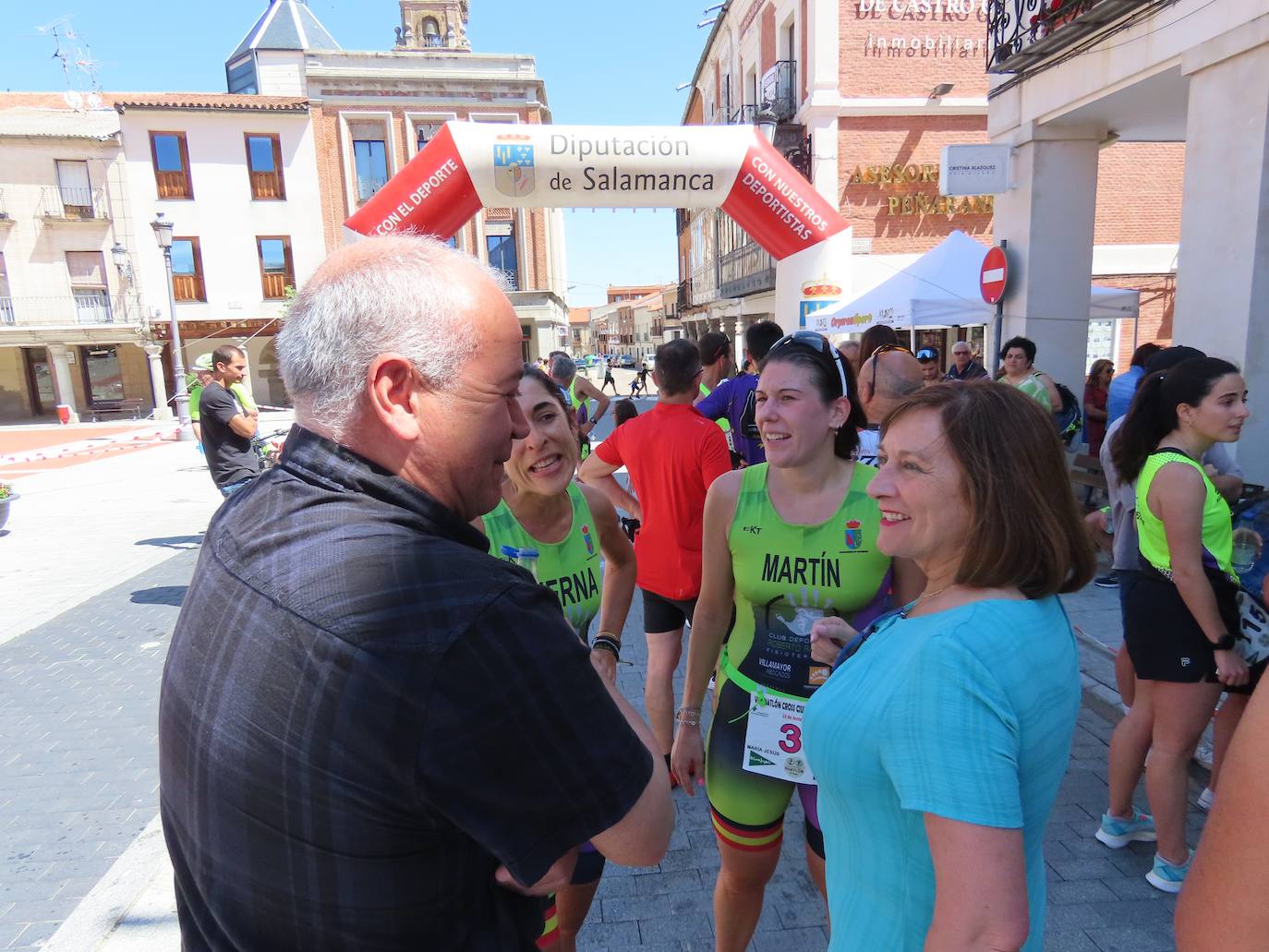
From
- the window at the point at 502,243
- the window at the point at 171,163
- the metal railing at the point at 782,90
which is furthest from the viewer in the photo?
the window at the point at 502,243

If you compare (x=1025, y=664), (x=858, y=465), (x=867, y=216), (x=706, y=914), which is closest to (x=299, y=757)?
(x=1025, y=664)

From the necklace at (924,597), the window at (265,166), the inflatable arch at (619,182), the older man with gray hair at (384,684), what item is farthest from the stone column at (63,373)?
the necklace at (924,597)

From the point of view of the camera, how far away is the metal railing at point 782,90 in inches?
659

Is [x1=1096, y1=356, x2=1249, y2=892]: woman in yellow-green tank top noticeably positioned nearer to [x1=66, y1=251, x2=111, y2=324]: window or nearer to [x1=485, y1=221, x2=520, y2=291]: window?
[x1=485, y1=221, x2=520, y2=291]: window

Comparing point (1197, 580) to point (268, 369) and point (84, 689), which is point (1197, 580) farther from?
point (268, 369)

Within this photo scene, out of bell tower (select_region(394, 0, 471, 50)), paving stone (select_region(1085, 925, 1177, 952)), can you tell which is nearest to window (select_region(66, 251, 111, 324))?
bell tower (select_region(394, 0, 471, 50))

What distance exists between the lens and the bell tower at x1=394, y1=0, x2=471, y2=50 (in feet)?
110

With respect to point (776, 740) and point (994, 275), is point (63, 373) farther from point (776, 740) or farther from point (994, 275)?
point (776, 740)

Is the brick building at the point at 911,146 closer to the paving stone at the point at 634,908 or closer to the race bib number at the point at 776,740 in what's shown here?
the paving stone at the point at 634,908

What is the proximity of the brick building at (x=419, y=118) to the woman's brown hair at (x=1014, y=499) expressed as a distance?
25.0 meters

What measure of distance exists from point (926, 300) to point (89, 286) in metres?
A: 31.3

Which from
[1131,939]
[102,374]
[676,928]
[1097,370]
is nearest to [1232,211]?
[1097,370]

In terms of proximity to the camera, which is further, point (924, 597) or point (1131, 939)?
point (1131, 939)

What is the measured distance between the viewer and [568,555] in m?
2.37
